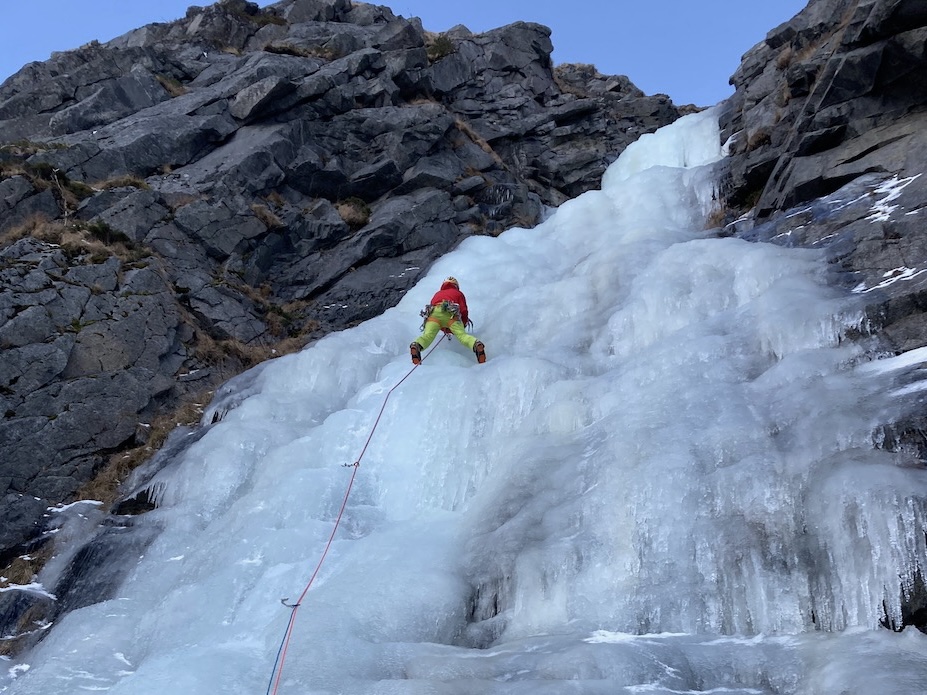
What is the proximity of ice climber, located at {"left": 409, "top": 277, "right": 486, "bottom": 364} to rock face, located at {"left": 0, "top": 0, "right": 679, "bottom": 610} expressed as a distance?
3.60 meters

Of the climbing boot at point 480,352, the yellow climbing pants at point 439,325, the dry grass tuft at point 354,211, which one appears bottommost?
the climbing boot at point 480,352

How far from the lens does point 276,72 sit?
19219 millimetres

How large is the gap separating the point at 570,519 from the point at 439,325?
5481 millimetres

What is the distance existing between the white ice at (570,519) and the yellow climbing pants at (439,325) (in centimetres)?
31

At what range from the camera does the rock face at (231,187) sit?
1178cm

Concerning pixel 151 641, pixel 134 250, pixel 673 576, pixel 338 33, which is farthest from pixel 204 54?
pixel 673 576

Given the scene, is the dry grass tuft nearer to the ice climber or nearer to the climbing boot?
the ice climber

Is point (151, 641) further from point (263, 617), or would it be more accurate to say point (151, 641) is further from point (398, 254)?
point (398, 254)

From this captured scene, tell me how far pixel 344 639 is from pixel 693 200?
10.7 m

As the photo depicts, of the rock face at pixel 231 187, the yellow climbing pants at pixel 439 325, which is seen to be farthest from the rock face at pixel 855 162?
the rock face at pixel 231 187

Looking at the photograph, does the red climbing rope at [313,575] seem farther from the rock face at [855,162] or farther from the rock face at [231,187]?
the rock face at [855,162]

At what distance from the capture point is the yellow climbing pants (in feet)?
37.8

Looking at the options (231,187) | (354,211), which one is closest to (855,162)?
(354,211)

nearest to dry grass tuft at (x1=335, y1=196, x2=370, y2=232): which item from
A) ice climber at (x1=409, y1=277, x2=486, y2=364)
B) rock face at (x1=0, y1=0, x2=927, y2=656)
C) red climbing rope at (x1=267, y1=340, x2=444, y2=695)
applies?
rock face at (x1=0, y1=0, x2=927, y2=656)
